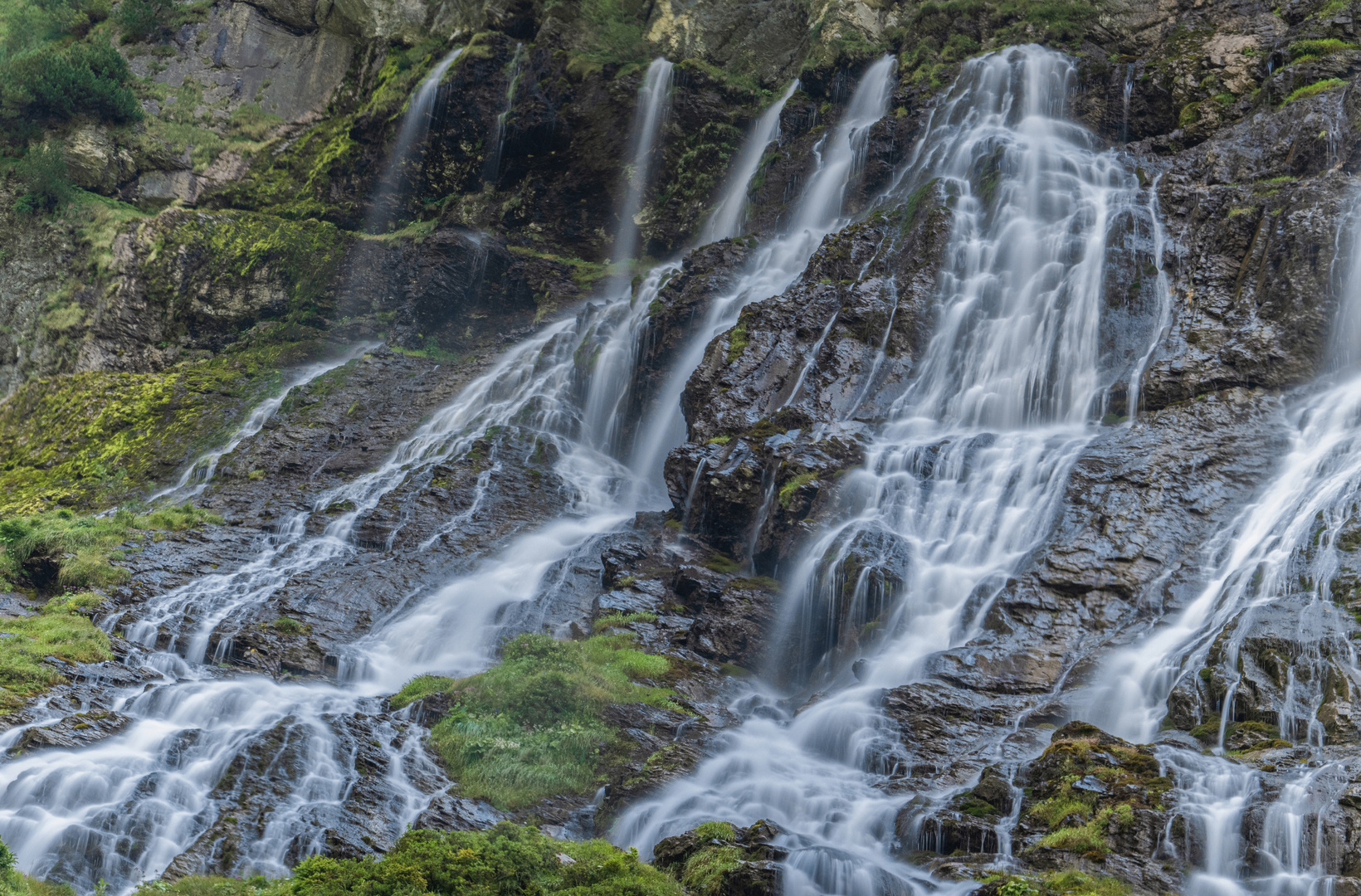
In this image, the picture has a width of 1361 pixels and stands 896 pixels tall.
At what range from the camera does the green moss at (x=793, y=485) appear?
58.5ft

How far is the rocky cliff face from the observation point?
1125 cm

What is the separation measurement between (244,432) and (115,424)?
14.7 ft

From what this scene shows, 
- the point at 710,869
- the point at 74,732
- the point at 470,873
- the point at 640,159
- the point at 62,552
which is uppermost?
the point at 640,159

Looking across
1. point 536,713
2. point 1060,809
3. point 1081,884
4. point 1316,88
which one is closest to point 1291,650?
point 1060,809

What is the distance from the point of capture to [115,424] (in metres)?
28.8

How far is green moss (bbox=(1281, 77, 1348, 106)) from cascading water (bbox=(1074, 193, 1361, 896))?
6082 millimetres

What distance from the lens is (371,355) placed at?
3098cm

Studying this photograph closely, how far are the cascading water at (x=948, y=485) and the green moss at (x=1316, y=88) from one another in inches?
142

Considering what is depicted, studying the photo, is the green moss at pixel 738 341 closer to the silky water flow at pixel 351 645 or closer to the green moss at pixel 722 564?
the silky water flow at pixel 351 645

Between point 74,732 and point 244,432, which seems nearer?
point 74,732

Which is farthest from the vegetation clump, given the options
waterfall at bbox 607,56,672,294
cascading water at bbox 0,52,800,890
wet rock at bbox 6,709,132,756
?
waterfall at bbox 607,56,672,294

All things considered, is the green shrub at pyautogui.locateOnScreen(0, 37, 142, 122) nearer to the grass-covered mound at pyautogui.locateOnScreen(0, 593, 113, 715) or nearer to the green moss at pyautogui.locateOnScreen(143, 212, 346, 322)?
the green moss at pyautogui.locateOnScreen(143, 212, 346, 322)

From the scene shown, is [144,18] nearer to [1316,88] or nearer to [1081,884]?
[1316,88]

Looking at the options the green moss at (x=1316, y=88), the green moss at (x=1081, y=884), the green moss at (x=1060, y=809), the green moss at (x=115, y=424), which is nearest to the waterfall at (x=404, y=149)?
the green moss at (x=115, y=424)
